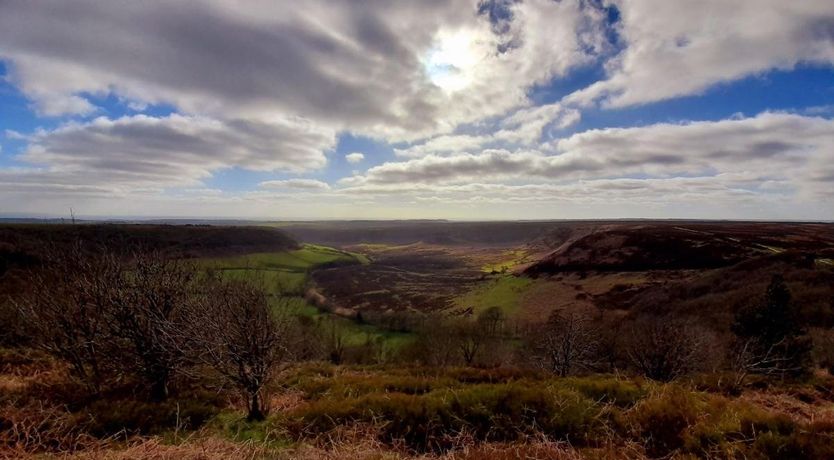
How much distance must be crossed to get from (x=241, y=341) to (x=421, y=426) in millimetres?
4227

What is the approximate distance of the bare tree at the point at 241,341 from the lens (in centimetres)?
795

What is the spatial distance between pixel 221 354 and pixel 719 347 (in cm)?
3263

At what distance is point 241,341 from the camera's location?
818 cm

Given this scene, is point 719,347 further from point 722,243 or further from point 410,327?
point 722,243

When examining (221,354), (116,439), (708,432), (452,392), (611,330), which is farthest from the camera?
(611,330)

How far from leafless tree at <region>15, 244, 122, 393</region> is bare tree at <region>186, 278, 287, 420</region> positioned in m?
2.36

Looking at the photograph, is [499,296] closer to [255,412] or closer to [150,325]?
[255,412]

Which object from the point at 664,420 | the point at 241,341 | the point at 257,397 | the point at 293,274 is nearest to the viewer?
the point at 664,420

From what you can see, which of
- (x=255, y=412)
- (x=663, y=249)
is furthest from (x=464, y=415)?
(x=663, y=249)

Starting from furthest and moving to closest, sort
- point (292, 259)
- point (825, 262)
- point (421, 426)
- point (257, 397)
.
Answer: point (292, 259), point (825, 262), point (257, 397), point (421, 426)

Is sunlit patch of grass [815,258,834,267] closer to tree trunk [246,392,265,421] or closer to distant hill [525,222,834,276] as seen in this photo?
distant hill [525,222,834,276]

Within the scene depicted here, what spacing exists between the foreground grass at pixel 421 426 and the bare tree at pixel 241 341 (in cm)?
71

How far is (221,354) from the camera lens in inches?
313

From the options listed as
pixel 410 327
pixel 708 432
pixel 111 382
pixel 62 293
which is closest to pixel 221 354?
pixel 111 382
